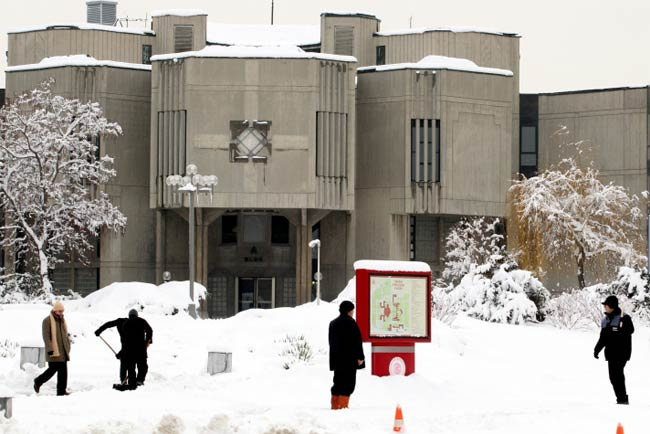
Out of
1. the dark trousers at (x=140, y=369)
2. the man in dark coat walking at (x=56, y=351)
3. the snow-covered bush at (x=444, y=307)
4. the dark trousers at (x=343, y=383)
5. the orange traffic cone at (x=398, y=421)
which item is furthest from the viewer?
the snow-covered bush at (x=444, y=307)

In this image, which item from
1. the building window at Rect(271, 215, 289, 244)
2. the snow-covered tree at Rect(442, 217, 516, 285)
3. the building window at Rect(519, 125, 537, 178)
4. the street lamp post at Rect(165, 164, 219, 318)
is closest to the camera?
the street lamp post at Rect(165, 164, 219, 318)

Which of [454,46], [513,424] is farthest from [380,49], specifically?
[513,424]

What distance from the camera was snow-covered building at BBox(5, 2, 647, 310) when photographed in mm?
63531

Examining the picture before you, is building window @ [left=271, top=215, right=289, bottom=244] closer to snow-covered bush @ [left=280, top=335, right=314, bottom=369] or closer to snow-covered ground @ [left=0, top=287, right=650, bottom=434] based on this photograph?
snow-covered ground @ [left=0, top=287, right=650, bottom=434]

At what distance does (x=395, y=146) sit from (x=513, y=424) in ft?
153

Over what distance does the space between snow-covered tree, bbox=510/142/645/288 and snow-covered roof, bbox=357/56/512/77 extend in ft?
19.4

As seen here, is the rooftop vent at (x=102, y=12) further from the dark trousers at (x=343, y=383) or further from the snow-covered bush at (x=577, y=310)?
the dark trousers at (x=343, y=383)

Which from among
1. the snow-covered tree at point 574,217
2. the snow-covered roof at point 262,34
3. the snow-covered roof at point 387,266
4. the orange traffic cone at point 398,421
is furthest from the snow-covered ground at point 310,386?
the snow-covered roof at point 262,34

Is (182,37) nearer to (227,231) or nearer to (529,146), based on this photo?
(227,231)

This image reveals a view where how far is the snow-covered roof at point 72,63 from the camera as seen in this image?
65875 mm

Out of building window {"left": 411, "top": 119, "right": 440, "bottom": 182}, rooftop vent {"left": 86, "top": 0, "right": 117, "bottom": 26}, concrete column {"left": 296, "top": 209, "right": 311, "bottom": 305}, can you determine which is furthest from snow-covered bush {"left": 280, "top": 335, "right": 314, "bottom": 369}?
rooftop vent {"left": 86, "top": 0, "right": 117, "bottom": 26}

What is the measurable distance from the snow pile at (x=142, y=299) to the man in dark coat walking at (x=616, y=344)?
83.2ft

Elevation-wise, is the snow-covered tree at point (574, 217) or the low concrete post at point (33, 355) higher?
the snow-covered tree at point (574, 217)

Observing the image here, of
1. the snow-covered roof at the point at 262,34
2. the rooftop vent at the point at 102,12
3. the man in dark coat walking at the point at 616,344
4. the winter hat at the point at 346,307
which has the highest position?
the rooftop vent at the point at 102,12
